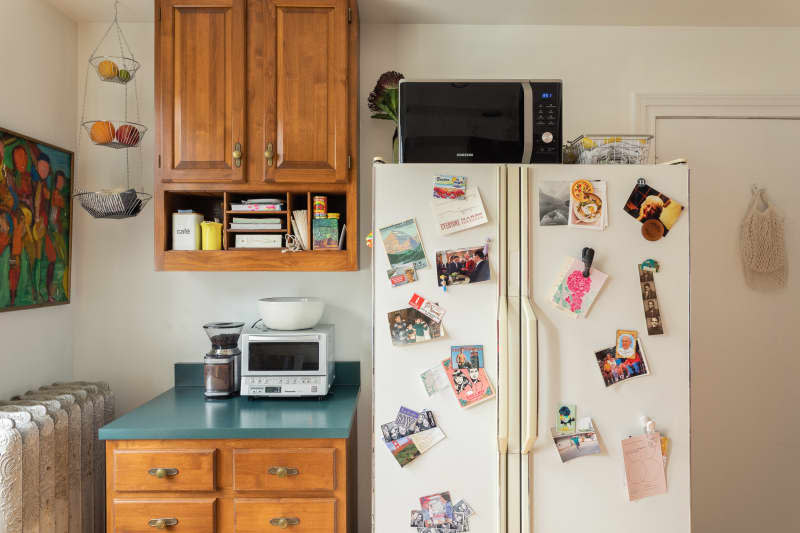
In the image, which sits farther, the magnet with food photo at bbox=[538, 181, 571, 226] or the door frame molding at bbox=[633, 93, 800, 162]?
the door frame molding at bbox=[633, 93, 800, 162]

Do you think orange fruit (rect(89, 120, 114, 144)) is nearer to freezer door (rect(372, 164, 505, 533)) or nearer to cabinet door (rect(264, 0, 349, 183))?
cabinet door (rect(264, 0, 349, 183))

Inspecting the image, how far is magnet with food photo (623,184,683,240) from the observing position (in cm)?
153

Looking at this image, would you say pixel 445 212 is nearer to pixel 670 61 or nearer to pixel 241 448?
pixel 241 448

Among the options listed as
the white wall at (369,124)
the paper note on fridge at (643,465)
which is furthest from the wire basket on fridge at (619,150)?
the paper note on fridge at (643,465)

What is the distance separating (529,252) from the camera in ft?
5.02

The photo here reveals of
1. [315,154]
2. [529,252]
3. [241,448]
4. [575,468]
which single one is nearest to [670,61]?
[529,252]

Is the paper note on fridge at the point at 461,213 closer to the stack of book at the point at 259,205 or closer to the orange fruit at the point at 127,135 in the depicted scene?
the stack of book at the point at 259,205

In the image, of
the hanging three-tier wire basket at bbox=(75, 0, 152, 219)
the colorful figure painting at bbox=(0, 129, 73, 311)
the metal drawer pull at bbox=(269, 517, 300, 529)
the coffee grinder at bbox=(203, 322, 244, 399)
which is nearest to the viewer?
the metal drawer pull at bbox=(269, 517, 300, 529)

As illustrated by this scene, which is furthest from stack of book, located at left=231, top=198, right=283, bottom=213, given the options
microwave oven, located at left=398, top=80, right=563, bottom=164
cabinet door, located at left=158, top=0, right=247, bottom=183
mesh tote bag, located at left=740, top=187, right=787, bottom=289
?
mesh tote bag, located at left=740, top=187, right=787, bottom=289

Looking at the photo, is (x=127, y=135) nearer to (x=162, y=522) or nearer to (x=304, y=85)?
(x=304, y=85)

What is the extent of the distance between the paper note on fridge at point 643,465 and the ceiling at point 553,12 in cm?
174

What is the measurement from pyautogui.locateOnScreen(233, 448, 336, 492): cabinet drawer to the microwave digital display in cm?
40

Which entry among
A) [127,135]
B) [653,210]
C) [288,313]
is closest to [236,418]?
[288,313]

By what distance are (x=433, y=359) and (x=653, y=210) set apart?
32.9 inches
